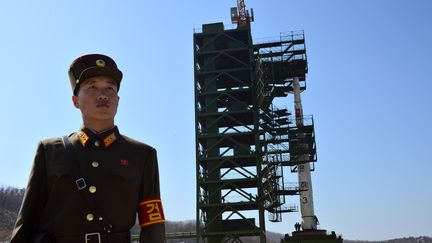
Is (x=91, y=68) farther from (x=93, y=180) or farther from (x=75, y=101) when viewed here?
(x=93, y=180)

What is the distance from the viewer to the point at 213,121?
4341 centimetres

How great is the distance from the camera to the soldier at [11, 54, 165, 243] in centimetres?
321

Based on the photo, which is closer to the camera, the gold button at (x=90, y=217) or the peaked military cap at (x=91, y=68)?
the gold button at (x=90, y=217)

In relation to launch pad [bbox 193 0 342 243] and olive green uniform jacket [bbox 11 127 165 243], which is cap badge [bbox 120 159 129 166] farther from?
launch pad [bbox 193 0 342 243]

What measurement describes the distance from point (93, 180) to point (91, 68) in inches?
32.3

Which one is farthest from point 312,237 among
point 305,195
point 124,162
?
point 124,162

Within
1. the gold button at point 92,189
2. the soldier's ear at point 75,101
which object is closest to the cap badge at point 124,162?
the gold button at point 92,189

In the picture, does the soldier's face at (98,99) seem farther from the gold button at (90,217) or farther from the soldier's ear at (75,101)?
the gold button at (90,217)

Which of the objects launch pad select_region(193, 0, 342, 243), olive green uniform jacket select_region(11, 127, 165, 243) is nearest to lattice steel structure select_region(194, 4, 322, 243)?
launch pad select_region(193, 0, 342, 243)

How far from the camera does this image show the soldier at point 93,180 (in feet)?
10.5

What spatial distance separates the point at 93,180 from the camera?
3328mm

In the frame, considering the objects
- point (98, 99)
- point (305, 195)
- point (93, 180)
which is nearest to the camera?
point (93, 180)

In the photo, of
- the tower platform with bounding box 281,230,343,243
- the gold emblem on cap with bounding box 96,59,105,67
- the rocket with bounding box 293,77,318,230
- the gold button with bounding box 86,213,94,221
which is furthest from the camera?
the rocket with bounding box 293,77,318,230

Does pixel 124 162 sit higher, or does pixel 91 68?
pixel 91 68
